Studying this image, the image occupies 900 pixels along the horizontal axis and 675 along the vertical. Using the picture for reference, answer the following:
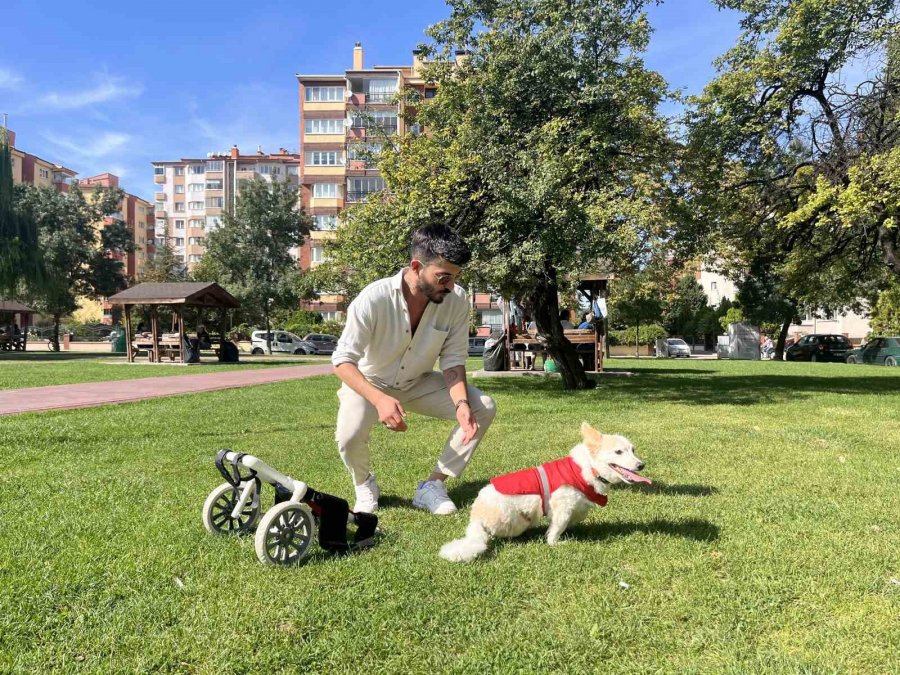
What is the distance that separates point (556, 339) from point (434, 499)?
8.92 meters

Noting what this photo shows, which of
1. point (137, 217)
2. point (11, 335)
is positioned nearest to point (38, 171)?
point (137, 217)

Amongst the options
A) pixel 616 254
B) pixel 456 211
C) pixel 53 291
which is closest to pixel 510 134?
pixel 456 211

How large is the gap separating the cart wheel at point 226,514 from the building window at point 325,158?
179 feet

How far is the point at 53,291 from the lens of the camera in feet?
88.9

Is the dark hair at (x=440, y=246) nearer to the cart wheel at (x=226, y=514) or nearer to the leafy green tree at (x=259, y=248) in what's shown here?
the cart wheel at (x=226, y=514)

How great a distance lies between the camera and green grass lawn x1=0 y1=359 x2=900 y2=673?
217 cm

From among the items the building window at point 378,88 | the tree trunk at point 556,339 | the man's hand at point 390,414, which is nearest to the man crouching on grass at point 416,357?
the man's hand at point 390,414

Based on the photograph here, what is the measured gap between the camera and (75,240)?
3672cm

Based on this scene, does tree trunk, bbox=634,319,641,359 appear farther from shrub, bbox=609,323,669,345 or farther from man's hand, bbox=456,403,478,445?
man's hand, bbox=456,403,478,445

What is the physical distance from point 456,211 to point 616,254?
308 cm

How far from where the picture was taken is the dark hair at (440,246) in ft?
11.1

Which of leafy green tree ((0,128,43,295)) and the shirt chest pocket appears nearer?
the shirt chest pocket

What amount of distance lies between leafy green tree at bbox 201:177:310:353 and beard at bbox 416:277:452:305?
36160 mm

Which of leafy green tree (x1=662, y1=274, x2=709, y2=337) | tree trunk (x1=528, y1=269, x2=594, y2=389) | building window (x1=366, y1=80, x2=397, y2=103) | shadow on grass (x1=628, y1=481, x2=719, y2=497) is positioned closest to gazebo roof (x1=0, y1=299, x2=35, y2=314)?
building window (x1=366, y1=80, x2=397, y2=103)
